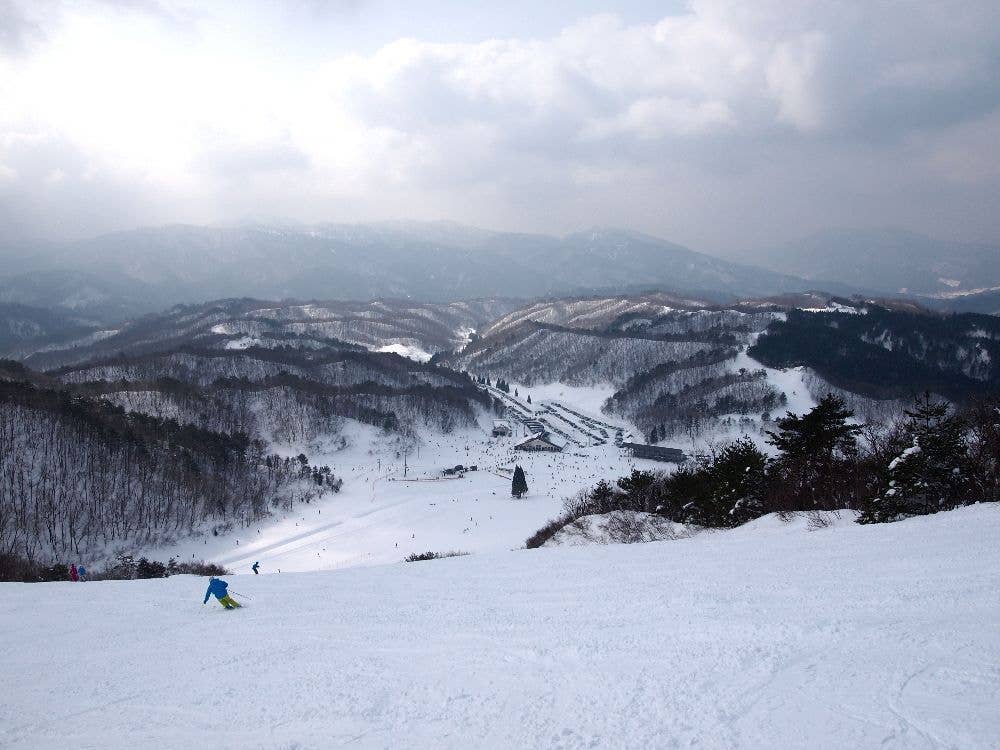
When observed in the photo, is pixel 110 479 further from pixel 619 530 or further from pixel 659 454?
pixel 659 454

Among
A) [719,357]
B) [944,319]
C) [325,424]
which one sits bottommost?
[325,424]

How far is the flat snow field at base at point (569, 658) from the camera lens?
5500mm

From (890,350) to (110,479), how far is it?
144 meters

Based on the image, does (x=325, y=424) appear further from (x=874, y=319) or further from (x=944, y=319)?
(x=944, y=319)

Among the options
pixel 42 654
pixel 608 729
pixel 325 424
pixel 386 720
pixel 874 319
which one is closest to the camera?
pixel 608 729

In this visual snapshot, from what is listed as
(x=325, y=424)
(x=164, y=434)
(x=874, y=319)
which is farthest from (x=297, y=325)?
(x=874, y=319)

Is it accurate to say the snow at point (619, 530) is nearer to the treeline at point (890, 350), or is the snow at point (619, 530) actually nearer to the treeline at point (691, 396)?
the treeline at point (691, 396)

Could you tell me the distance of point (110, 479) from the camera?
161 feet

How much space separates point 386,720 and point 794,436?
2262cm

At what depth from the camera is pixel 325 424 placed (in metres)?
78.1

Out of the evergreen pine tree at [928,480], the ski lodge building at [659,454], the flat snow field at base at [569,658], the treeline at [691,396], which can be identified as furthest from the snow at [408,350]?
the flat snow field at base at [569,658]

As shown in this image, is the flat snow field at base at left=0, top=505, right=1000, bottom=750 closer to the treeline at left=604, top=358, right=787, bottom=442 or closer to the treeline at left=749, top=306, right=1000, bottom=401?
the treeline at left=604, top=358, right=787, bottom=442

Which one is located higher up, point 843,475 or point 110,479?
point 843,475

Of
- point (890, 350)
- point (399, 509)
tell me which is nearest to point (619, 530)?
point (399, 509)
